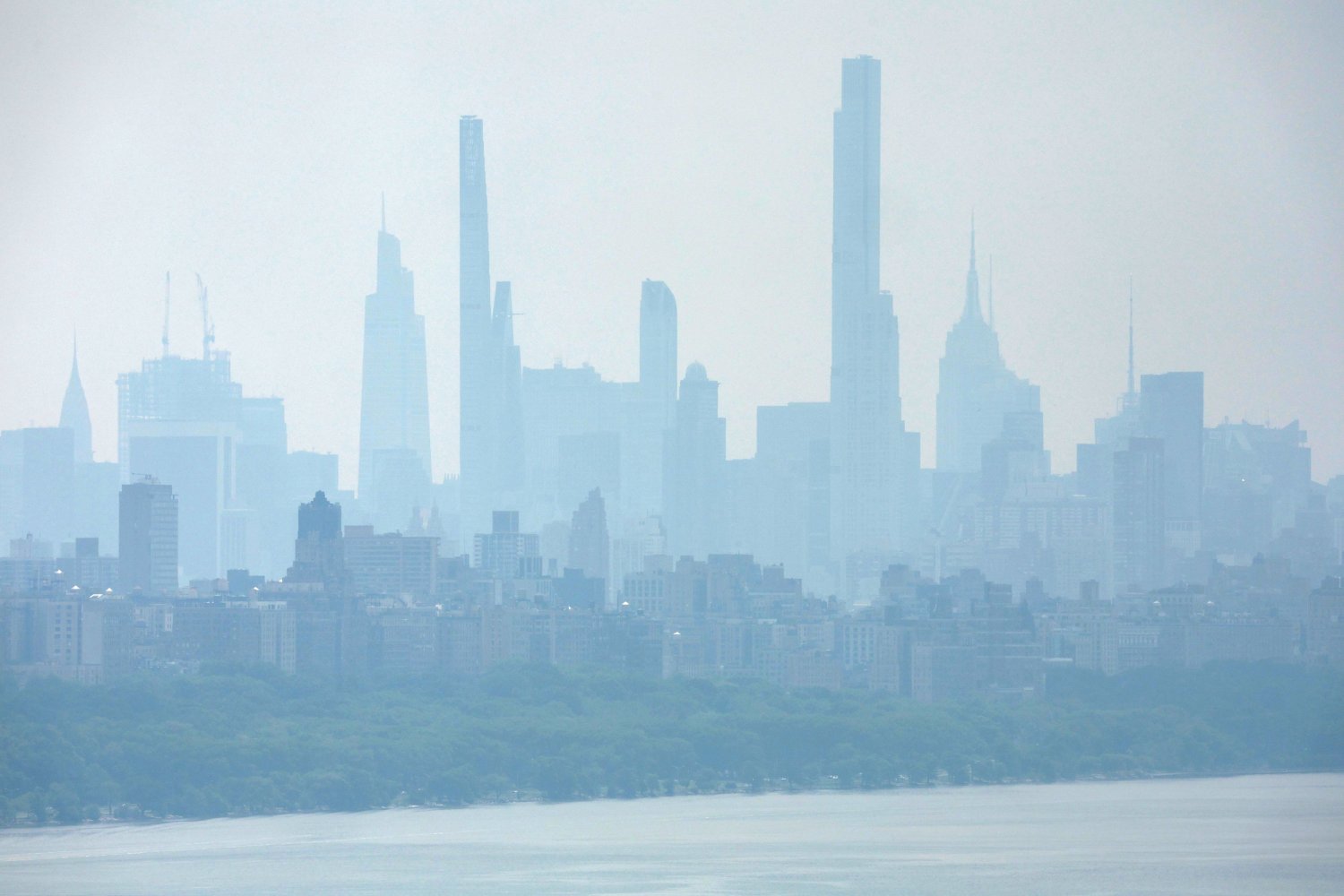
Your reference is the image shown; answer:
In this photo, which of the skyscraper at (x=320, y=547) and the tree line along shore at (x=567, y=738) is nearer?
the tree line along shore at (x=567, y=738)

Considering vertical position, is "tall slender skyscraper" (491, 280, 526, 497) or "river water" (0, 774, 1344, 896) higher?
"tall slender skyscraper" (491, 280, 526, 497)

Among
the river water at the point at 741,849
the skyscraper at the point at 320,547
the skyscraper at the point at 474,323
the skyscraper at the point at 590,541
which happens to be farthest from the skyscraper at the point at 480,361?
the river water at the point at 741,849

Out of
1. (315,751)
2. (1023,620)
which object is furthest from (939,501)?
(315,751)

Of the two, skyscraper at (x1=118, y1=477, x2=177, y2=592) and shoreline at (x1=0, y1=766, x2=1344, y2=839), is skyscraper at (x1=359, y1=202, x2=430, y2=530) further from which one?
shoreline at (x1=0, y1=766, x2=1344, y2=839)

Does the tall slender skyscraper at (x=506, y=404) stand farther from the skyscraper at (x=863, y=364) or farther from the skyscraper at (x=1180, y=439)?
the skyscraper at (x=1180, y=439)

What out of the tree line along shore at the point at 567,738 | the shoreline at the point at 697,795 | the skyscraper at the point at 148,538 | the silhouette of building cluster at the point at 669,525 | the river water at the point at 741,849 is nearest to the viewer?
the river water at the point at 741,849

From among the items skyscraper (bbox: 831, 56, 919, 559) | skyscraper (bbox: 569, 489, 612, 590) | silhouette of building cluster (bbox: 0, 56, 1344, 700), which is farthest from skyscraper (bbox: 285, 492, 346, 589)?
skyscraper (bbox: 831, 56, 919, 559)

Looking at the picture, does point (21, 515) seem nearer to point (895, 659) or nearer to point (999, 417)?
point (999, 417)

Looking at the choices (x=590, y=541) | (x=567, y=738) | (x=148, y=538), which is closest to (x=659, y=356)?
(x=590, y=541)
